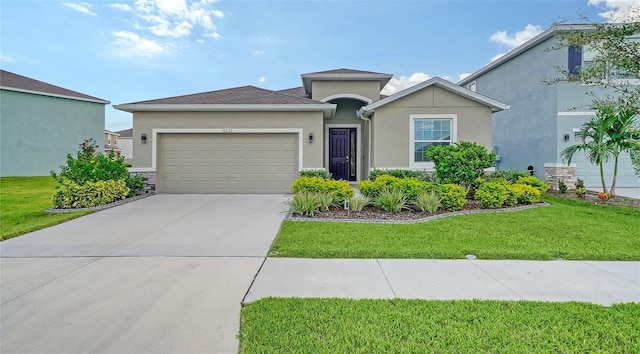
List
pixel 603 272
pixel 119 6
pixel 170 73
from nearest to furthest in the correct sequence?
pixel 603 272 → pixel 119 6 → pixel 170 73

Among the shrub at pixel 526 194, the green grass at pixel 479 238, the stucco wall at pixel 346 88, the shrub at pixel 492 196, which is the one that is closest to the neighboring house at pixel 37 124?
the stucco wall at pixel 346 88

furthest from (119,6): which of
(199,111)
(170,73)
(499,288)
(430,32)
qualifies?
(499,288)

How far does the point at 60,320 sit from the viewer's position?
2908 mm

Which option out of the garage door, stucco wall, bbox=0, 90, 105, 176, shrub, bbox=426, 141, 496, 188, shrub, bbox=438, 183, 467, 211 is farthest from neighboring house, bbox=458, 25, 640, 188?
stucco wall, bbox=0, 90, 105, 176

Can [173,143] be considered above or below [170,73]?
below

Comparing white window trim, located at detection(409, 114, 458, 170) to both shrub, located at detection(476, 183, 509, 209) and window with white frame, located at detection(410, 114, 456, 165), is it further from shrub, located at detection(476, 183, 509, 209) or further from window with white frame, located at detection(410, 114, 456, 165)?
shrub, located at detection(476, 183, 509, 209)

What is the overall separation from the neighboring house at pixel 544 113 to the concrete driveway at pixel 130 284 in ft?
41.1

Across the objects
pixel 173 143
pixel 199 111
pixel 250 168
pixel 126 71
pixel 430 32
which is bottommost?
pixel 250 168

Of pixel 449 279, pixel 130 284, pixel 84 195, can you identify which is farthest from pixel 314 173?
pixel 130 284

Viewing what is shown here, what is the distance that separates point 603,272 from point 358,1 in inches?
465

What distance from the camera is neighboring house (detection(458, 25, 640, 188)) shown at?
12758 millimetres

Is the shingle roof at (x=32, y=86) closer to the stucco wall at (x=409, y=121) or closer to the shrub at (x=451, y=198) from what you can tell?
the stucco wall at (x=409, y=121)

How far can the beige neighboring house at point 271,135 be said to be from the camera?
445 inches

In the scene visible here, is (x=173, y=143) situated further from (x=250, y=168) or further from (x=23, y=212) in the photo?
(x=23, y=212)
